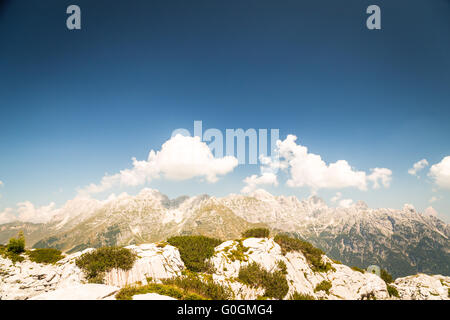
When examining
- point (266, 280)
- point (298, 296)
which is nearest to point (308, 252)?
A: point (298, 296)

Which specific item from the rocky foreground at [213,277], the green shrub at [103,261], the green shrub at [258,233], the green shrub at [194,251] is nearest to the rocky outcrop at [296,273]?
the rocky foreground at [213,277]

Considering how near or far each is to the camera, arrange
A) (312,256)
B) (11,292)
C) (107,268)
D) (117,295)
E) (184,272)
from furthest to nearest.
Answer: (312,256)
(184,272)
(107,268)
(11,292)
(117,295)

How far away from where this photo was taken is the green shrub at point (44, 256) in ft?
97.0

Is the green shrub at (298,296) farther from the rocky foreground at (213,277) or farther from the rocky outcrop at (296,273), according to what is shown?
the rocky foreground at (213,277)

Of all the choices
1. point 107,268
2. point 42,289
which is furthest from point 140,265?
point 42,289

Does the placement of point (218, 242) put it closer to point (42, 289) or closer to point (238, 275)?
point (238, 275)

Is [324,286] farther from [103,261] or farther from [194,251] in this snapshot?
[103,261]

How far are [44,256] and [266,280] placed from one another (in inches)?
1538

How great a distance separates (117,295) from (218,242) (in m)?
36.1

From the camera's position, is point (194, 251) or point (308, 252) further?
point (308, 252)

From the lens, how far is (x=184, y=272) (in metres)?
32.4

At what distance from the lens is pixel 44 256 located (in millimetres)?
30359
